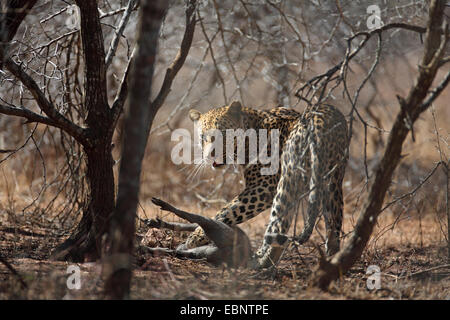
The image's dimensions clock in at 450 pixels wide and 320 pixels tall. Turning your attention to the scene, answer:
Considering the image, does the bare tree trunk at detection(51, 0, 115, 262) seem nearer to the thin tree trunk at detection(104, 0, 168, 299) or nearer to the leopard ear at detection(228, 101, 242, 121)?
the thin tree trunk at detection(104, 0, 168, 299)

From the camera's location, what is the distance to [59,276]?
434 centimetres

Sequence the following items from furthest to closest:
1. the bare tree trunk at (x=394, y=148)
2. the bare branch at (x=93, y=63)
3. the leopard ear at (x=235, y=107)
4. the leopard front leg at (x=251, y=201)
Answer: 1. the leopard ear at (x=235, y=107)
2. the leopard front leg at (x=251, y=201)
3. the bare branch at (x=93, y=63)
4. the bare tree trunk at (x=394, y=148)

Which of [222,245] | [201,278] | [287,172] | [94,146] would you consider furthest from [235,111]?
[201,278]

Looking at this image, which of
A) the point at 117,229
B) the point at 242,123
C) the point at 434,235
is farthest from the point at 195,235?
the point at 434,235

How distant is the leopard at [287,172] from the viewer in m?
5.08

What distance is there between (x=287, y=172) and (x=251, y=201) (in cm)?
73

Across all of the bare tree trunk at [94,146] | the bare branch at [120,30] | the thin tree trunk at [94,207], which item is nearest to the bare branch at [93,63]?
the bare tree trunk at [94,146]

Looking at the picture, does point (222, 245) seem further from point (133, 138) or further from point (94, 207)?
point (133, 138)

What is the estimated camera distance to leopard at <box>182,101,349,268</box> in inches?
200

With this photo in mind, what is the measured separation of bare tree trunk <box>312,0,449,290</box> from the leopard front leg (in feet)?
6.43

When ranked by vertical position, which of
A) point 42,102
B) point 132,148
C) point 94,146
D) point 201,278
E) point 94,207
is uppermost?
point 42,102

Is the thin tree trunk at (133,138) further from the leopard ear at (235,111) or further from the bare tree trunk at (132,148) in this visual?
the leopard ear at (235,111)

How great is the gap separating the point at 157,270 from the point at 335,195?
193 centimetres

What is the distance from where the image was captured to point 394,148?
406 cm
